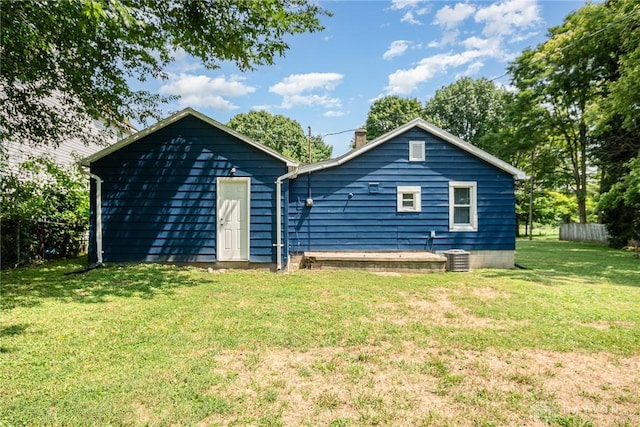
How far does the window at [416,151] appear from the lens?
980 centimetres

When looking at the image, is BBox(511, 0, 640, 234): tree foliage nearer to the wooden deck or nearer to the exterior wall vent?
the exterior wall vent

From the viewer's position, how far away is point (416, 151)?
9.81m

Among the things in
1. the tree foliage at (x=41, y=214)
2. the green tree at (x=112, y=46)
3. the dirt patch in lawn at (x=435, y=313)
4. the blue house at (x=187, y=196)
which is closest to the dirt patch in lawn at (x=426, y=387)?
the dirt patch in lawn at (x=435, y=313)

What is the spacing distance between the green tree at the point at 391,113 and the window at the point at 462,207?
23654mm

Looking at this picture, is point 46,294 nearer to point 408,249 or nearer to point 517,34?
point 408,249

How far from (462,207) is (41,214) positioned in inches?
462

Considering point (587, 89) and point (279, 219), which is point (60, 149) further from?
point (587, 89)

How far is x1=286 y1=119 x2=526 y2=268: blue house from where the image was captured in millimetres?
Result: 9641

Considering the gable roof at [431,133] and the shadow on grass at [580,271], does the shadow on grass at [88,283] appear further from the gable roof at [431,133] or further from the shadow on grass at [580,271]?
the shadow on grass at [580,271]

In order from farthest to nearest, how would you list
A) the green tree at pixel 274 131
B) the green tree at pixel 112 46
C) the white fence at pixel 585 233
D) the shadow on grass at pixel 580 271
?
the green tree at pixel 274 131 → the white fence at pixel 585 233 → the shadow on grass at pixel 580 271 → the green tree at pixel 112 46

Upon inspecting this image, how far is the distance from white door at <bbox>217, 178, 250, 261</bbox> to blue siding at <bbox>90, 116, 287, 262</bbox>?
163 mm

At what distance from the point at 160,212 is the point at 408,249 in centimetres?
690

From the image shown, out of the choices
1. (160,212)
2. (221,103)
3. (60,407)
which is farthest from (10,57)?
(221,103)

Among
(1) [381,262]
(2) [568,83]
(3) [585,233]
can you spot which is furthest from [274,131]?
(1) [381,262]
